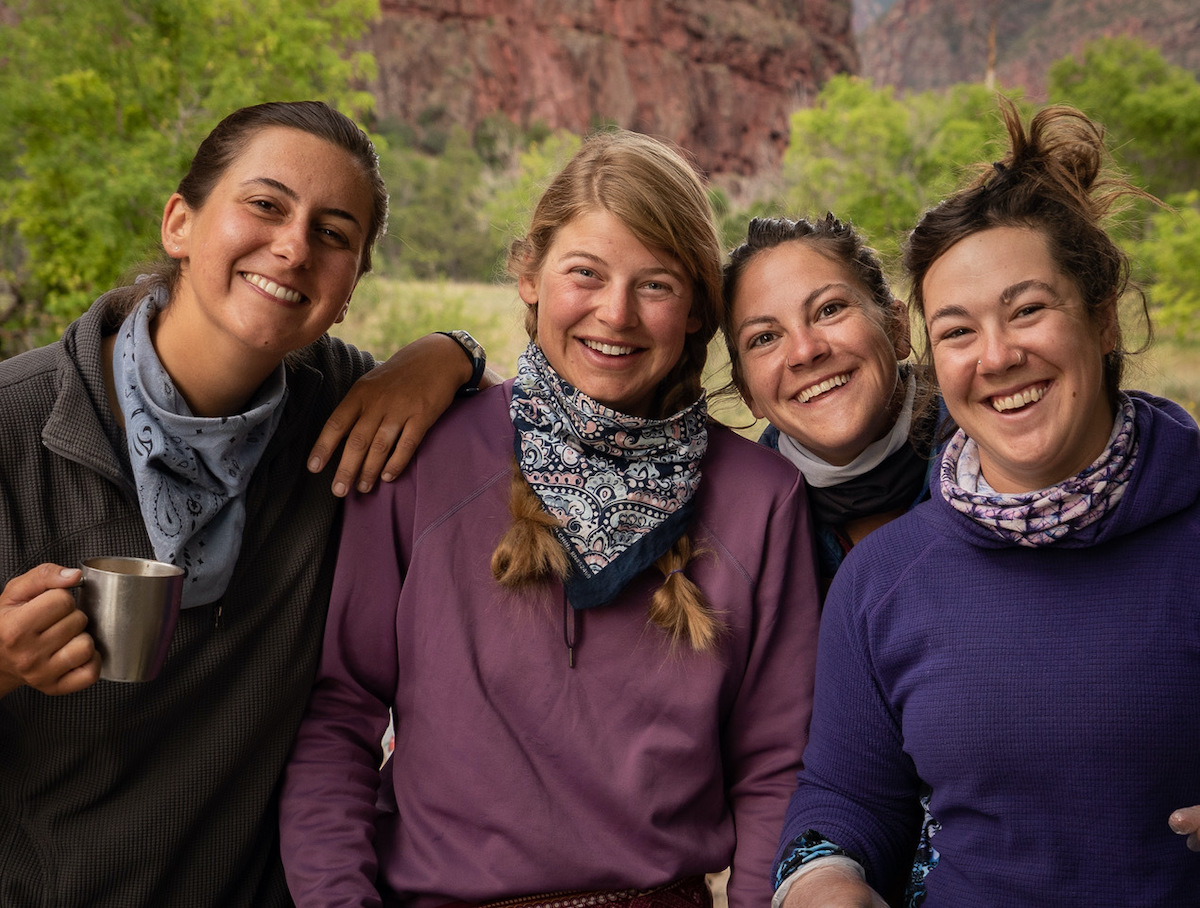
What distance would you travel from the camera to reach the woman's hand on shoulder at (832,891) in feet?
5.55

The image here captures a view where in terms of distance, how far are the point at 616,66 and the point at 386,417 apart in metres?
51.3

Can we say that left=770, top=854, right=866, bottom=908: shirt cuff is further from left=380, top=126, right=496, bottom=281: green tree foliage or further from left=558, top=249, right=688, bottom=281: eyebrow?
left=380, top=126, right=496, bottom=281: green tree foliage

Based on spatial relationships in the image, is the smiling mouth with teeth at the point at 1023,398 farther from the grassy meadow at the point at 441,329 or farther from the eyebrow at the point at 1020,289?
the grassy meadow at the point at 441,329

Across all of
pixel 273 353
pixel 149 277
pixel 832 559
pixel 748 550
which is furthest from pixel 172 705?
pixel 832 559

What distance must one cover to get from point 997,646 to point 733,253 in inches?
40.9

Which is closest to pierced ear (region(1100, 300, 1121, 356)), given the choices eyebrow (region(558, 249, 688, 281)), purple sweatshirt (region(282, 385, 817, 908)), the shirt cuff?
purple sweatshirt (region(282, 385, 817, 908))

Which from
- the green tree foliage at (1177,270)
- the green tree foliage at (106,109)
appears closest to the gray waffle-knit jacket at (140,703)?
the green tree foliage at (106,109)

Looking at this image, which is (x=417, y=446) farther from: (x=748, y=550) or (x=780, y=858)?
(x=780, y=858)

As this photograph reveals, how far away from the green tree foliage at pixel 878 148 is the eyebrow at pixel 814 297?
18.5 m

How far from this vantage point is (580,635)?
2025 mm

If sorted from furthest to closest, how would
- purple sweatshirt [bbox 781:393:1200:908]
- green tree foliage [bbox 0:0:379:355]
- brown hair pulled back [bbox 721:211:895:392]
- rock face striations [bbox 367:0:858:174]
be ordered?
1. rock face striations [bbox 367:0:858:174]
2. green tree foliage [bbox 0:0:379:355]
3. brown hair pulled back [bbox 721:211:895:392]
4. purple sweatshirt [bbox 781:393:1200:908]

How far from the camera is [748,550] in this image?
2080 millimetres

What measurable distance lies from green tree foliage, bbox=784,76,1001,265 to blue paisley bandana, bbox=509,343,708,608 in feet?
61.5

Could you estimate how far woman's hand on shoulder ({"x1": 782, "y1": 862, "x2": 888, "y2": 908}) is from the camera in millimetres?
1691
